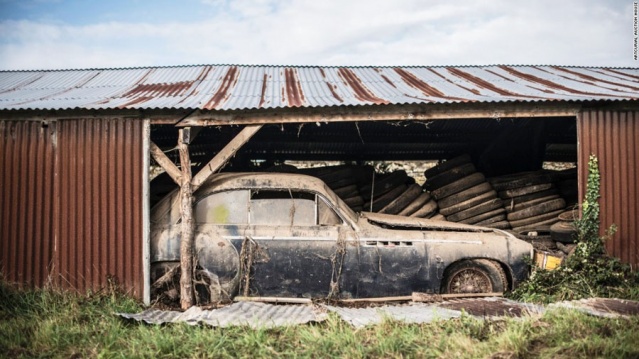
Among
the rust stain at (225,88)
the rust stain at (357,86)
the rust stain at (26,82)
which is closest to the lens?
the rust stain at (225,88)

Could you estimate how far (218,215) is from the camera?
6.70 metres

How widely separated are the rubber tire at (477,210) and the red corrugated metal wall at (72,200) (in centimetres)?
524

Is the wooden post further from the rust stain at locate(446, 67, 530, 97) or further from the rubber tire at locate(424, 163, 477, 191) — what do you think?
the rubber tire at locate(424, 163, 477, 191)

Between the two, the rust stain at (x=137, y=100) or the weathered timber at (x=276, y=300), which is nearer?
the weathered timber at (x=276, y=300)

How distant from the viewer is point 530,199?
30.9ft

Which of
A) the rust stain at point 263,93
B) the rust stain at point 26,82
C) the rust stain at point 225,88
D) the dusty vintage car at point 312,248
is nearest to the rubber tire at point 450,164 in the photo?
the dusty vintage car at point 312,248

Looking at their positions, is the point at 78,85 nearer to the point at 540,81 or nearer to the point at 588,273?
the point at 540,81

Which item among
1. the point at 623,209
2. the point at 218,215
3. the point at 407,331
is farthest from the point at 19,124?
the point at 623,209

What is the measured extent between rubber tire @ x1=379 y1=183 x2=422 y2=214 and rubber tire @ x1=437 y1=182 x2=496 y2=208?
0.51 metres

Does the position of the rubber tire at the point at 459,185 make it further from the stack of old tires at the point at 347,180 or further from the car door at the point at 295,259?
the car door at the point at 295,259

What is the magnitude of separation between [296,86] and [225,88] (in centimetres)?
109

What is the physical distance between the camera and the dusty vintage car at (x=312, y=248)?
6488mm

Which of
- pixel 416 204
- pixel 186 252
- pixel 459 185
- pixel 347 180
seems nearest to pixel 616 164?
pixel 459 185

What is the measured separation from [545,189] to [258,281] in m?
5.66
